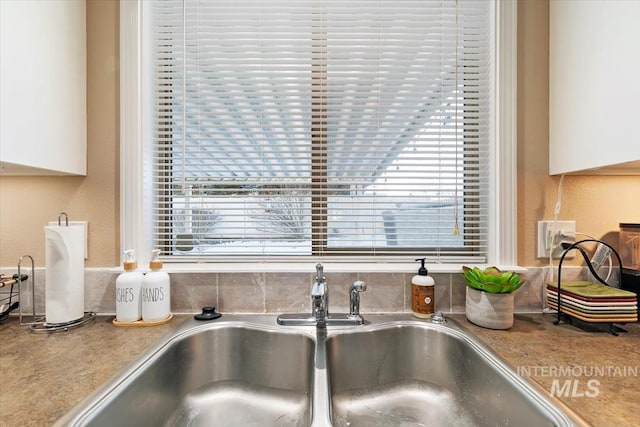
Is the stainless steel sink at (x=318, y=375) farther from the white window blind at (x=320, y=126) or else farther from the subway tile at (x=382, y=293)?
the white window blind at (x=320, y=126)

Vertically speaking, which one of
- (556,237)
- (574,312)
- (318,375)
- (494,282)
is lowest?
(318,375)

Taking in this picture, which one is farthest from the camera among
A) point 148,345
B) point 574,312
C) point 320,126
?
point 320,126

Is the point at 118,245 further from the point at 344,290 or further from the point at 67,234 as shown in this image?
the point at 344,290

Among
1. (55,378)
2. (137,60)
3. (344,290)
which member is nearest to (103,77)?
(137,60)

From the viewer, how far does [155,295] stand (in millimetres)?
1033

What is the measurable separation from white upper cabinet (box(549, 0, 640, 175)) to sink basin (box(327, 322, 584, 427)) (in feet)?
2.49

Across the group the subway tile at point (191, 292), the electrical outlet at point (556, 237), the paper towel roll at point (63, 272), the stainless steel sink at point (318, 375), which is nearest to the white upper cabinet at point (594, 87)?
the electrical outlet at point (556, 237)

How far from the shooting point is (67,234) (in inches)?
37.9

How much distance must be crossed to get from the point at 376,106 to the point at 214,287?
101 centimetres

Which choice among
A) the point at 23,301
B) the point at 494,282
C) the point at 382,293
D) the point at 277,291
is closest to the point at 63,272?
the point at 23,301

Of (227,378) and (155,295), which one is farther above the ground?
(155,295)

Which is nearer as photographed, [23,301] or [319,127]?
[23,301]

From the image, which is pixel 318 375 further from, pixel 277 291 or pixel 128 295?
pixel 128 295

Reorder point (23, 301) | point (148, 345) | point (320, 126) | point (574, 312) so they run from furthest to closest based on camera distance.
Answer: point (320, 126)
point (23, 301)
point (574, 312)
point (148, 345)
